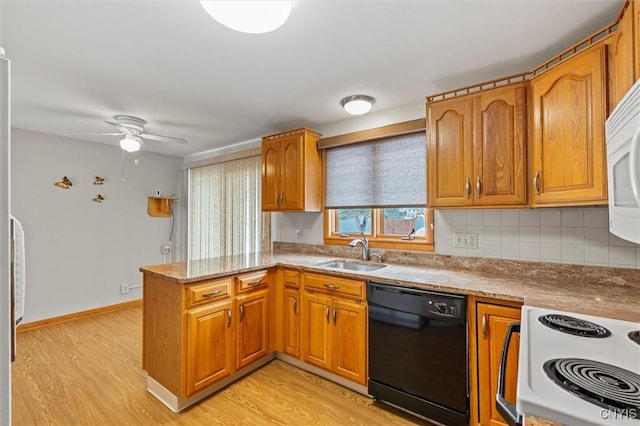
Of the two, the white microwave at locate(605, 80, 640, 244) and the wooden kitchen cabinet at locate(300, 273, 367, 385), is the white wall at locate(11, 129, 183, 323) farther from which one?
the white microwave at locate(605, 80, 640, 244)

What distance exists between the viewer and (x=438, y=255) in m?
2.45

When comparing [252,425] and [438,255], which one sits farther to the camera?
[438,255]

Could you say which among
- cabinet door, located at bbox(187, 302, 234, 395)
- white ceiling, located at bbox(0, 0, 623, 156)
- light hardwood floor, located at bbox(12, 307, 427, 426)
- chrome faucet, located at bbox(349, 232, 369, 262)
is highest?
white ceiling, located at bbox(0, 0, 623, 156)

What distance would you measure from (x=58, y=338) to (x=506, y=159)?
14.9 ft

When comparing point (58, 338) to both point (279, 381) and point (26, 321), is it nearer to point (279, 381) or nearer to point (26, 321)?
point (26, 321)

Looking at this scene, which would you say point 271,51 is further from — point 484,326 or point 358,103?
point 484,326

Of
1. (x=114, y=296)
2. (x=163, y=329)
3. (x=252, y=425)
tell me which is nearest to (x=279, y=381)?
(x=252, y=425)

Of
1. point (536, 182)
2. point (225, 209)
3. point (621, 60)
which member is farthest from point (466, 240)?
point (225, 209)

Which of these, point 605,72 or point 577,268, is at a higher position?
point 605,72

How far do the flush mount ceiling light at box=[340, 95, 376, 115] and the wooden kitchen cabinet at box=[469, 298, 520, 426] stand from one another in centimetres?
170

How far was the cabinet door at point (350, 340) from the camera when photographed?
213 cm

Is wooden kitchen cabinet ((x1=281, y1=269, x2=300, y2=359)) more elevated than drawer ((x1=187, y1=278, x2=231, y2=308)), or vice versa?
drawer ((x1=187, y1=278, x2=231, y2=308))

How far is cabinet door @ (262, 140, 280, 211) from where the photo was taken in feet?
10.3

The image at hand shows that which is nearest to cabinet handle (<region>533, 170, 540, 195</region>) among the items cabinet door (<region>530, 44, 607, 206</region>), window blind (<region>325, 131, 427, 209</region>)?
cabinet door (<region>530, 44, 607, 206</region>)
